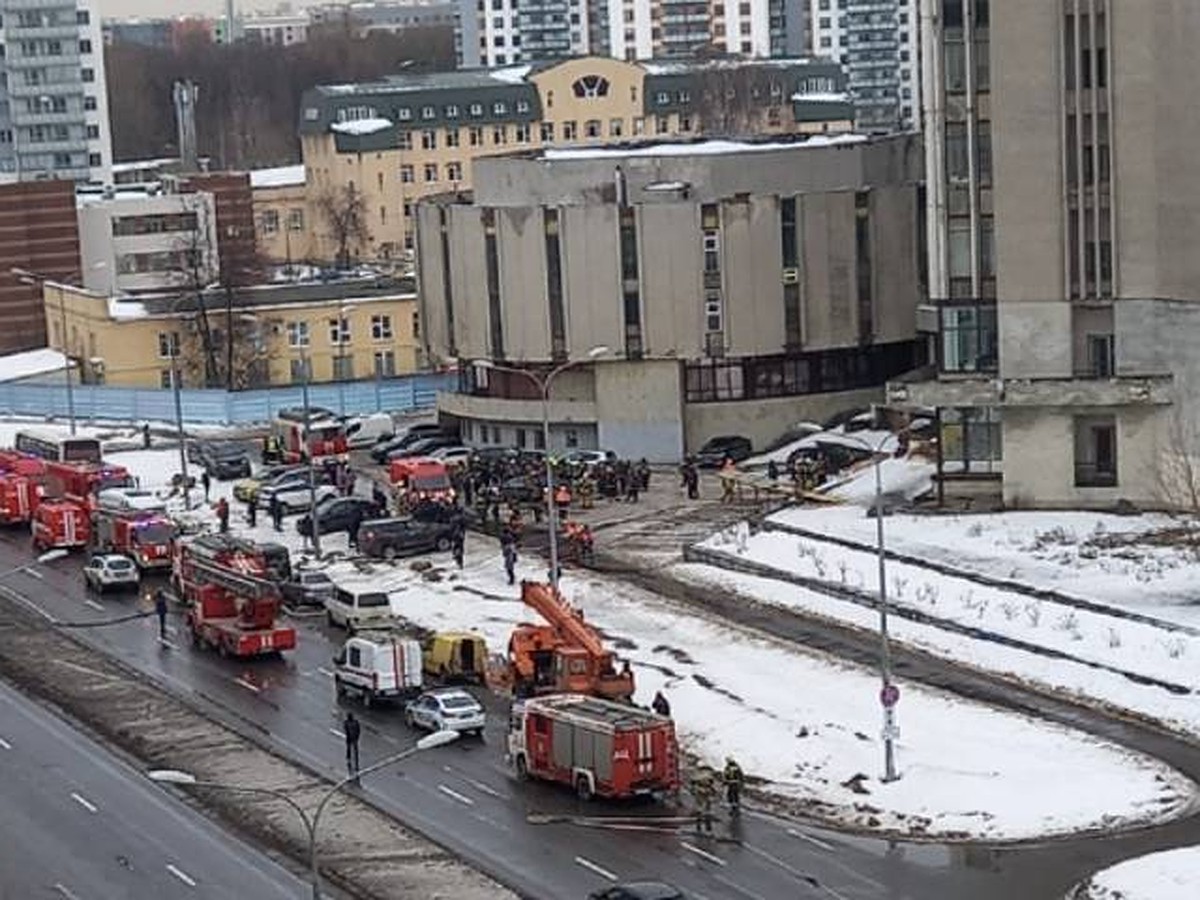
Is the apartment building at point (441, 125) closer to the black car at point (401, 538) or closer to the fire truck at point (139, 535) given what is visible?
the fire truck at point (139, 535)

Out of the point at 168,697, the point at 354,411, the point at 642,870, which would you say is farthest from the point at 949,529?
the point at 354,411

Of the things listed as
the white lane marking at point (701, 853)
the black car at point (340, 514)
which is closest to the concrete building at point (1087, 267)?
the black car at point (340, 514)

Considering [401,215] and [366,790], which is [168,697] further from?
[401,215]

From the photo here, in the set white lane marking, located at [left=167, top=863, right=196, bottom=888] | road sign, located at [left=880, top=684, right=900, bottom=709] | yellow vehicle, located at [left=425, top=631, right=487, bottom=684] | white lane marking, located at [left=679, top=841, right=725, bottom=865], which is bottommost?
white lane marking, located at [left=679, top=841, right=725, bottom=865]

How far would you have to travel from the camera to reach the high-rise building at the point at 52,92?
170m

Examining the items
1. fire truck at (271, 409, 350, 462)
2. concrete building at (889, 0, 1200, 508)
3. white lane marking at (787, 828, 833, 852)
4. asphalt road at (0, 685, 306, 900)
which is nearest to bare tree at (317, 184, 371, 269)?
fire truck at (271, 409, 350, 462)

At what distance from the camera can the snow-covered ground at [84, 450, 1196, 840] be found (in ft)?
166

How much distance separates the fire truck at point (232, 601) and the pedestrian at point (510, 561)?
275 inches

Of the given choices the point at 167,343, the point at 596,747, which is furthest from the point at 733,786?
the point at 167,343

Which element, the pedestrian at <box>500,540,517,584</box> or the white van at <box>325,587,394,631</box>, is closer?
the white van at <box>325,587,394,631</box>

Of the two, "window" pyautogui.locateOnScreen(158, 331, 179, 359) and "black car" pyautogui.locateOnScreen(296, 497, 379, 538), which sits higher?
"window" pyautogui.locateOnScreen(158, 331, 179, 359)

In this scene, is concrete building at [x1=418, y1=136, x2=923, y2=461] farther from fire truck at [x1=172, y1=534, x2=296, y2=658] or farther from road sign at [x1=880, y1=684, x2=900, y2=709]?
road sign at [x1=880, y1=684, x2=900, y2=709]

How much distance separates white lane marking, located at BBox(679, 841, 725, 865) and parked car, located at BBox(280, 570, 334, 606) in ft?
86.6

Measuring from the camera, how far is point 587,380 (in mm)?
97312
